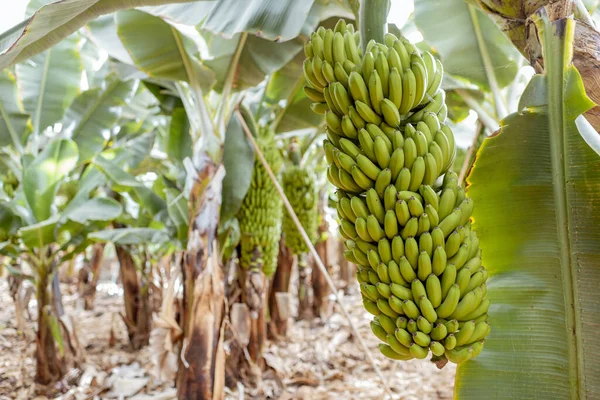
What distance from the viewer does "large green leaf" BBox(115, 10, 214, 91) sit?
69.8 inches

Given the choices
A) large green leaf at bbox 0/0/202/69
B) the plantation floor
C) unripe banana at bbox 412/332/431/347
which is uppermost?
large green leaf at bbox 0/0/202/69

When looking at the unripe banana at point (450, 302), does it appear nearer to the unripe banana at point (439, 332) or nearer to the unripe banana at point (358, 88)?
the unripe banana at point (439, 332)

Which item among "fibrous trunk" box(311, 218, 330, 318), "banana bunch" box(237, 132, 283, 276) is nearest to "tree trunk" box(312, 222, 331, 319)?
"fibrous trunk" box(311, 218, 330, 318)

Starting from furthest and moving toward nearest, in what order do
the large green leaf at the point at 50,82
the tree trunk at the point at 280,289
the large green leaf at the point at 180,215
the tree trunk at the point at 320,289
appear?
1. the tree trunk at the point at 320,289
2. the tree trunk at the point at 280,289
3. the large green leaf at the point at 50,82
4. the large green leaf at the point at 180,215

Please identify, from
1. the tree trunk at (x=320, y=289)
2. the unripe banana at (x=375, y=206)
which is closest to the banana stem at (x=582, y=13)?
the unripe banana at (x=375, y=206)

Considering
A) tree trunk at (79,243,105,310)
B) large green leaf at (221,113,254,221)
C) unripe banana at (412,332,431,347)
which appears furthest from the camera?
tree trunk at (79,243,105,310)

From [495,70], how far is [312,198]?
68.3 inches

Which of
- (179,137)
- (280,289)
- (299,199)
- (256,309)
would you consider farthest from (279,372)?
(179,137)

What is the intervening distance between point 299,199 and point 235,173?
3.63ft

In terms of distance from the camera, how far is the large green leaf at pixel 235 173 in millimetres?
2211

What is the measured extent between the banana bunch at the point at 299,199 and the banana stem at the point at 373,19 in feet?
8.04

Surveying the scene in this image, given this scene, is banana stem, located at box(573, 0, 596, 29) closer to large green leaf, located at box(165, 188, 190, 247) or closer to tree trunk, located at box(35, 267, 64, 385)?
large green leaf, located at box(165, 188, 190, 247)

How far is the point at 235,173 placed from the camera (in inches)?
87.3

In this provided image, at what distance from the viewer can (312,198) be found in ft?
10.8
